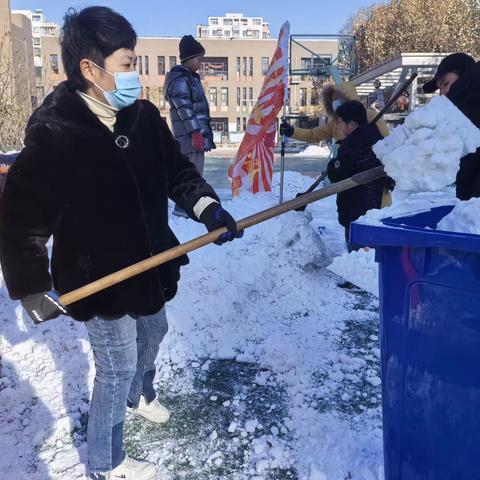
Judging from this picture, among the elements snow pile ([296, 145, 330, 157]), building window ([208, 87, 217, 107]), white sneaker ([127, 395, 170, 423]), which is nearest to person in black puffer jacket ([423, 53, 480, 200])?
white sneaker ([127, 395, 170, 423])

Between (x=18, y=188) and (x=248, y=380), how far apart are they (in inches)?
70.7

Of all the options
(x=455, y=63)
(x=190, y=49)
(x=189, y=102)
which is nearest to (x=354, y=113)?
(x=455, y=63)

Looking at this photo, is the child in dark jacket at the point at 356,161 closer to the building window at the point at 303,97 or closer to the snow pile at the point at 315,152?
the snow pile at the point at 315,152

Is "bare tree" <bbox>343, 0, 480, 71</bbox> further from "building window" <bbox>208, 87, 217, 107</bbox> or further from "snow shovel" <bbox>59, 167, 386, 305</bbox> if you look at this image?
"building window" <bbox>208, 87, 217, 107</bbox>

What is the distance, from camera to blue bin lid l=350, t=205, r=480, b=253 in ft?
4.25

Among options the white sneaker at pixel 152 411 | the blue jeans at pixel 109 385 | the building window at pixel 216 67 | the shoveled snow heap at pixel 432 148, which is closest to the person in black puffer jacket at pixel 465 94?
the shoveled snow heap at pixel 432 148

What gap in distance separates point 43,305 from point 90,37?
99 centimetres

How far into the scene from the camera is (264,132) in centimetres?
547

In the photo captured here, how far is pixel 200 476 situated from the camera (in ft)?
7.23

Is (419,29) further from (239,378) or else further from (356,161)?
(239,378)

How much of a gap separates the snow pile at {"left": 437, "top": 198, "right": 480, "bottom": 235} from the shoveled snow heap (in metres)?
0.14

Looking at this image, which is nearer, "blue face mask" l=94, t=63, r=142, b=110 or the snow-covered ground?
"blue face mask" l=94, t=63, r=142, b=110

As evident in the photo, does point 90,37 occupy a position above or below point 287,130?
above

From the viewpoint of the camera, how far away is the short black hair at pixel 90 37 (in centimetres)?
181
